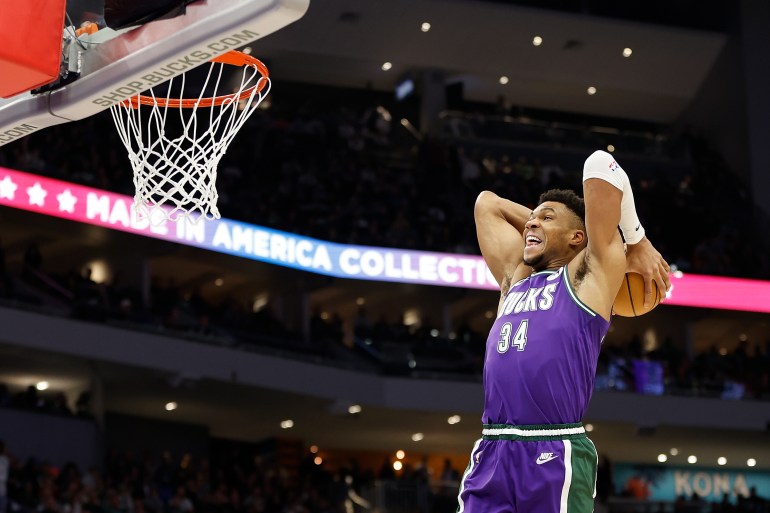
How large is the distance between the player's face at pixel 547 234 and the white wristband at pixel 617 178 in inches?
10.6

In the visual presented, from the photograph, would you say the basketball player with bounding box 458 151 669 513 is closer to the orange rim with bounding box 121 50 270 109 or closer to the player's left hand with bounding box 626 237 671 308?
the player's left hand with bounding box 626 237 671 308

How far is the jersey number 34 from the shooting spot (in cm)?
501

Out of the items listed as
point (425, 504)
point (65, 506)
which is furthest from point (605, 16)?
point (65, 506)

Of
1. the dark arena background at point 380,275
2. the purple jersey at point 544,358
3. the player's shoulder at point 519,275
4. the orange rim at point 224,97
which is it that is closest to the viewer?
the purple jersey at point 544,358

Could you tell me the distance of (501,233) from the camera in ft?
18.6

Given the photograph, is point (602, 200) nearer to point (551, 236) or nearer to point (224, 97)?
point (551, 236)

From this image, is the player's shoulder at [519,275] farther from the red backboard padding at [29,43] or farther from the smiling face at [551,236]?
the red backboard padding at [29,43]


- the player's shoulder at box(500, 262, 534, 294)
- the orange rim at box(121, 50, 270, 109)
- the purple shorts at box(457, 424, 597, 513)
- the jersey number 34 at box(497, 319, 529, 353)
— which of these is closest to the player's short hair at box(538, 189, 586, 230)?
the player's shoulder at box(500, 262, 534, 294)

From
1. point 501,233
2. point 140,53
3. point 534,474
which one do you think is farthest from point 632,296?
point 140,53

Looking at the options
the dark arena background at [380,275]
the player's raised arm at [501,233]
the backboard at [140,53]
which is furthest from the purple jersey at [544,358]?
the dark arena background at [380,275]

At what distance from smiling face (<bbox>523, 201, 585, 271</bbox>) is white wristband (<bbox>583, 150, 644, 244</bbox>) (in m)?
0.24

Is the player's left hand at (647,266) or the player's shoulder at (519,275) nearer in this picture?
the player's left hand at (647,266)

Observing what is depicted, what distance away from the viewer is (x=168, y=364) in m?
19.7

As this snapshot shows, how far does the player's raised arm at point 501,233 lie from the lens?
18.5 feet
